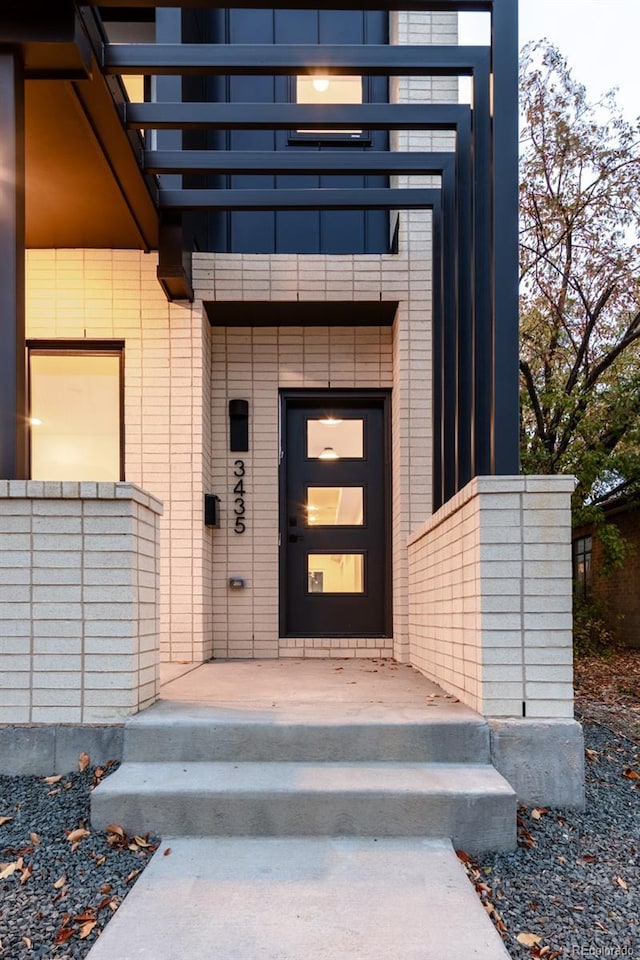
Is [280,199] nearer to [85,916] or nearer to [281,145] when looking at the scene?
[281,145]

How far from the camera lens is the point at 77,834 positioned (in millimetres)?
2514

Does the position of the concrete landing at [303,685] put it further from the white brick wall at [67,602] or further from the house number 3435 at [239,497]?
the house number 3435 at [239,497]

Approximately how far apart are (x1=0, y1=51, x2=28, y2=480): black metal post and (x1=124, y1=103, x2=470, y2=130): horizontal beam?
745 millimetres

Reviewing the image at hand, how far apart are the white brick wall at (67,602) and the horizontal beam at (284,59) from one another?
223cm

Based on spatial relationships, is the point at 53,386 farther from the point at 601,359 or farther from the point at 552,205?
the point at 601,359

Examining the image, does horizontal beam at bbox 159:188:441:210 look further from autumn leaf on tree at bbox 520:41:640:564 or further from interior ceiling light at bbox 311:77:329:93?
autumn leaf on tree at bbox 520:41:640:564

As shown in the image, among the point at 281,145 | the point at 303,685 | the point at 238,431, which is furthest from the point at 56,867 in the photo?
the point at 281,145

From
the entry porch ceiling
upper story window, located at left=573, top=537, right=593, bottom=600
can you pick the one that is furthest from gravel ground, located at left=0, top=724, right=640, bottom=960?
upper story window, located at left=573, top=537, right=593, bottom=600

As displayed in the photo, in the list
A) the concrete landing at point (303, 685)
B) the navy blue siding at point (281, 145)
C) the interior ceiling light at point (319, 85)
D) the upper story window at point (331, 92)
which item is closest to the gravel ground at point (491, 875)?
the concrete landing at point (303, 685)

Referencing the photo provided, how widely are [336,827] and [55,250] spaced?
460 centimetres

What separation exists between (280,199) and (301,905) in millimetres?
4110

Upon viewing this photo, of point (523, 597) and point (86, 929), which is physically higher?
point (523, 597)

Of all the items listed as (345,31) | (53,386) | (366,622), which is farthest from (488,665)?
(345,31)

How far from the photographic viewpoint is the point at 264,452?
18.5 ft
